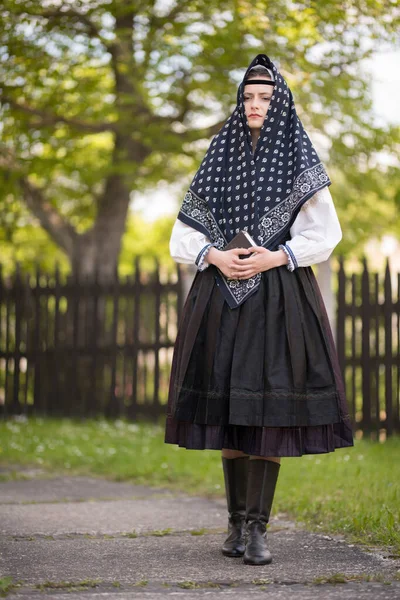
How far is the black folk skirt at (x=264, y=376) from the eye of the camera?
357cm

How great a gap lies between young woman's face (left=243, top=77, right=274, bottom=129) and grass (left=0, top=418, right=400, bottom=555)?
1.96 metres

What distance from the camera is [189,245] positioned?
391cm

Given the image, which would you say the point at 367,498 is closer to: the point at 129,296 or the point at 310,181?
the point at 310,181

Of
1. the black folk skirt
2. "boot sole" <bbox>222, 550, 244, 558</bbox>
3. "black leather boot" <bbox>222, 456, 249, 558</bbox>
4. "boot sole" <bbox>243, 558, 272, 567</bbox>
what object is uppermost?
the black folk skirt

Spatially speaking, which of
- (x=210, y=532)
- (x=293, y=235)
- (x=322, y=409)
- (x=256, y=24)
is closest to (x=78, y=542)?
(x=210, y=532)

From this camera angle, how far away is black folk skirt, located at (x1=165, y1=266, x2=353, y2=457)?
357 centimetres

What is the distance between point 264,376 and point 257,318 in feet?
0.82

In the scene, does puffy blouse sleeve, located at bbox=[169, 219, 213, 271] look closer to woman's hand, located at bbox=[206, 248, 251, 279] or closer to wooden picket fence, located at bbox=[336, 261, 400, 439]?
woman's hand, located at bbox=[206, 248, 251, 279]

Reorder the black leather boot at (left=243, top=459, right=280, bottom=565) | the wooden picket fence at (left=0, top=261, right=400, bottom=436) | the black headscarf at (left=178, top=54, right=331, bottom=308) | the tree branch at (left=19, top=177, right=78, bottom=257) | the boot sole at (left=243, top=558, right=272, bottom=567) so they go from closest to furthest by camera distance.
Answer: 1. the boot sole at (left=243, top=558, right=272, bottom=567)
2. the black leather boot at (left=243, top=459, right=280, bottom=565)
3. the black headscarf at (left=178, top=54, right=331, bottom=308)
4. the wooden picket fence at (left=0, top=261, right=400, bottom=436)
5. the tree branch at (left=19, top=177, right=78, bottom=257)

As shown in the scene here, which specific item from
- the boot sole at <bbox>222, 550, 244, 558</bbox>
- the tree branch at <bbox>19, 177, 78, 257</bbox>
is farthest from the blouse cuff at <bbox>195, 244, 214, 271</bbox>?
the tree branch at <bbox>19, 177, 78, 257</bbox>

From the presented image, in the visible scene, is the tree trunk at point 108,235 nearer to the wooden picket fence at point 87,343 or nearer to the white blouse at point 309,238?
the wooden picket fence at point 87,343

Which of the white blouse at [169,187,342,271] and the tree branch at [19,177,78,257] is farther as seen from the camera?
the tree branch at [19,177,78,257]

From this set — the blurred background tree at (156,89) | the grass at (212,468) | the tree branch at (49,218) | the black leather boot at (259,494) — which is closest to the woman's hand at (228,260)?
the black leather boot at (259,494)

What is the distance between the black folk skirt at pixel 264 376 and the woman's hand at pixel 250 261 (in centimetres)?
6
